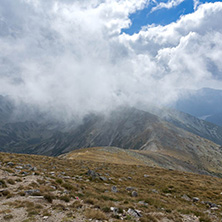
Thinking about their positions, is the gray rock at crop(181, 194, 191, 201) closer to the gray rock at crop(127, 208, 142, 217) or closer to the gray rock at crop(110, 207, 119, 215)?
the gray rock at crop(127, 208, 142, 217)

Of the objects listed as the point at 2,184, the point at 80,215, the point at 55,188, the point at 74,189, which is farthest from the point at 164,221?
the point at 2,184

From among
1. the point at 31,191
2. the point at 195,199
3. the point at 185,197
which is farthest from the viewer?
the point at 185,197

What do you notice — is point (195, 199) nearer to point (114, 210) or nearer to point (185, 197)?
point (185, 197)

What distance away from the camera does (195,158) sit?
190m

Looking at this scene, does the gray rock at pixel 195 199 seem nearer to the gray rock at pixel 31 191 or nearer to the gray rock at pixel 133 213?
the gray rock at pixel 133 213

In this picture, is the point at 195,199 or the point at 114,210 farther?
the point at 195,199

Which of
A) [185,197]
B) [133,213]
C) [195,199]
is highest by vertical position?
[133,213]

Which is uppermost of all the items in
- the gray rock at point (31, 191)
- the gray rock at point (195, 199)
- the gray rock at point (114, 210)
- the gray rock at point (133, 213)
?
the gray rock at point (114, 210)

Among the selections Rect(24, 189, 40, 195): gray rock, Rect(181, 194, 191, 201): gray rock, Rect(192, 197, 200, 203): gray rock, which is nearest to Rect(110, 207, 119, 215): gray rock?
Rect(24, 189, 40, 195): gray rock

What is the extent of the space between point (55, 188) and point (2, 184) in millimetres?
5206

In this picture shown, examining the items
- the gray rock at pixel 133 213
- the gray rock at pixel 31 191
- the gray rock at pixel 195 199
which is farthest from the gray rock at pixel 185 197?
the gray rock at pixel 31 191

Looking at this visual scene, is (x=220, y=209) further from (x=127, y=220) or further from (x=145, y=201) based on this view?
(x=127, y=220)

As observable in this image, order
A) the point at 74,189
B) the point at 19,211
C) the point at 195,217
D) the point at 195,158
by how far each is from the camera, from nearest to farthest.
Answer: the point at 19,211 → the point at 195,217 → the point at 74,189 → the point at 195,158

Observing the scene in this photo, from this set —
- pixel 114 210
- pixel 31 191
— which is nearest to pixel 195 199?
pixel 114 210
